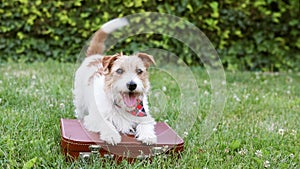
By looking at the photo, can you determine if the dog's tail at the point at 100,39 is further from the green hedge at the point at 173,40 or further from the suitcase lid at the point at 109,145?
the green hedge at the point at 173,40

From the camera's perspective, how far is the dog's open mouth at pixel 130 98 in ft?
9.48

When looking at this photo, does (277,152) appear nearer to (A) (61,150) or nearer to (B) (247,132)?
(B) (247,132)

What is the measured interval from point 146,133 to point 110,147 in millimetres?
251

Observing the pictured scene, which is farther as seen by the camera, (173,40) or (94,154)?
(173,40)

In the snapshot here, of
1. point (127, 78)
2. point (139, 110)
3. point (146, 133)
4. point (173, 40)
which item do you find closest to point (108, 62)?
point (127, 78)

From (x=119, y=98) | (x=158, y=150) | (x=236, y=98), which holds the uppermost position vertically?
(x=119, y=98)

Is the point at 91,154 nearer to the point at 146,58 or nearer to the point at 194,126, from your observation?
the point at 146,58

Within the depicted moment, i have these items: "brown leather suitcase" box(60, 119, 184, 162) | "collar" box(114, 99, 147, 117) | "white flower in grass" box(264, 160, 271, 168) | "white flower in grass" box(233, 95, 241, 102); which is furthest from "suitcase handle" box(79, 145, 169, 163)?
"white flower in grass" box(233, 95, 241, 102)

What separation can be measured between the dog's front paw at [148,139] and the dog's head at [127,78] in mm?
210

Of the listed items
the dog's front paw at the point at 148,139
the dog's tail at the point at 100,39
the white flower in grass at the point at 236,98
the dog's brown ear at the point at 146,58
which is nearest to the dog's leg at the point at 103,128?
the dog's front paw at the point at 148,139

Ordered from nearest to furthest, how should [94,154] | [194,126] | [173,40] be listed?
[94,154], [194,126], [173,40]

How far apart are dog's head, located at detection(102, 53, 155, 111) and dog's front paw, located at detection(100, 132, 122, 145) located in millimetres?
207

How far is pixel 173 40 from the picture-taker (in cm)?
736

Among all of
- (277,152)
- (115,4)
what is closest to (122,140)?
(277,152)
